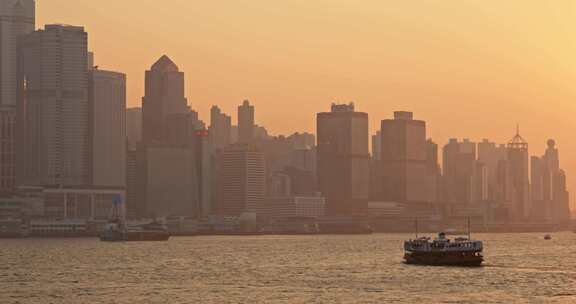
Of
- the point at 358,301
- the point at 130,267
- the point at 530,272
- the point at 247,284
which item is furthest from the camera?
the point at 130,267

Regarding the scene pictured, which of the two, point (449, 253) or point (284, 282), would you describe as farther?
point (449, 253)

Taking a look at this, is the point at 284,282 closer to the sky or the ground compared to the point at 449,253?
closer to the ground

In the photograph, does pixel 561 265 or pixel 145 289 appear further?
pixel 561 265

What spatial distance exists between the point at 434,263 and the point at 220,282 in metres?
41.0

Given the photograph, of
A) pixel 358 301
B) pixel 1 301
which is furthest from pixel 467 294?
pixel 1 301

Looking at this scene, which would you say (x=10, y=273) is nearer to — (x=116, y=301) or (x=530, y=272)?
(x=116, y=301)

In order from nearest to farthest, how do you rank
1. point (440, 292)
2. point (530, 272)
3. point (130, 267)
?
point (440, 292)
point (530, 272)
point (130, 267)

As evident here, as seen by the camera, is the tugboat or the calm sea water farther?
the tugboat

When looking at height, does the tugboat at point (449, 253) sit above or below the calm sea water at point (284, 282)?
above

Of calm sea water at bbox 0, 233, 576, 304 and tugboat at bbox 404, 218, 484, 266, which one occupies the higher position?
tugboat at bbox 404, 218, 484, 266

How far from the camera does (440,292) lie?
413 ft

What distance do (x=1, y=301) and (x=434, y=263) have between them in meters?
73.6

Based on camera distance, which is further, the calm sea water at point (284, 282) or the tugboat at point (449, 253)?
the tugboat at point (449, 253)

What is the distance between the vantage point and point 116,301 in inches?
4648
